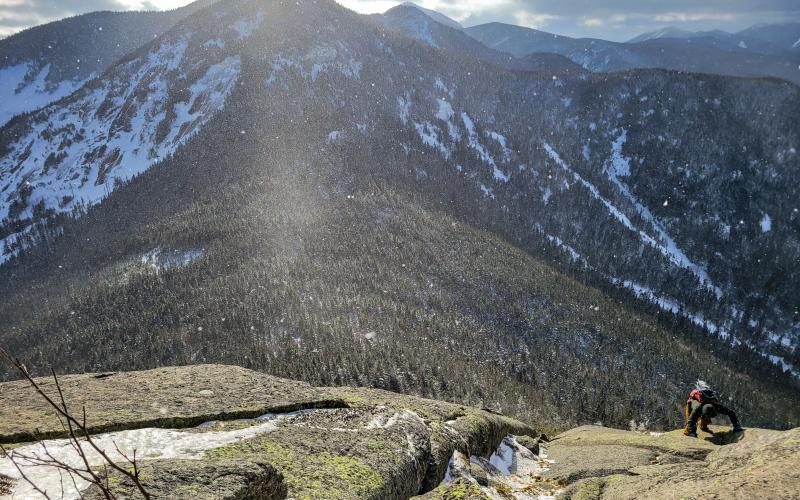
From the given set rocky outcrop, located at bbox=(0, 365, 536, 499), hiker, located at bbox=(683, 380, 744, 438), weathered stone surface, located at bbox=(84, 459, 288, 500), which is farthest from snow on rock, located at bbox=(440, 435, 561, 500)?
hiker, located at bbox=(683, 380, 744, 438)

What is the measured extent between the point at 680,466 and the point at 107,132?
208210 millimetres

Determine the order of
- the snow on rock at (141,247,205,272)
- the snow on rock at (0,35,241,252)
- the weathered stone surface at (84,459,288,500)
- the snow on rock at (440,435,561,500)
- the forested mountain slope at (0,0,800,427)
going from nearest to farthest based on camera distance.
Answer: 1. the weathered stone surface at (84,459,288,500)
2. the snow on rock at (440,435,561,500)
3. the forested mountain slope at (0,0,800,427)
4. the snow on rock at (141,247,205,272)
5. the snow on rock at (0,35,241,252)

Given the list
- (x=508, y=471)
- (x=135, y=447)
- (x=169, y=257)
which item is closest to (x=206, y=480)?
(x=135, y=447)

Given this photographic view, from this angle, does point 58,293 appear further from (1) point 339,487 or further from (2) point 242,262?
(1) point 339,487

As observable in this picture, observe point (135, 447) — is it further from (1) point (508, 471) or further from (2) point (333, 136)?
(2) point (333, 136)

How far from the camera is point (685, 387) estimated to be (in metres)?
119

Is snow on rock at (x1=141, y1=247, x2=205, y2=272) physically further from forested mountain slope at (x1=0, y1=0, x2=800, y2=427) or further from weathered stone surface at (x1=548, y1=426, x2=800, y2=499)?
weathered stone surface at (x1=548, y1=426, x2=800, y2=499)

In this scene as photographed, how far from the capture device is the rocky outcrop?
7.29 meters

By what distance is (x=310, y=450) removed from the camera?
968 centimetres

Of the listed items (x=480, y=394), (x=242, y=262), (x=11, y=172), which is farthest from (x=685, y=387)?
(x=11, y=172)

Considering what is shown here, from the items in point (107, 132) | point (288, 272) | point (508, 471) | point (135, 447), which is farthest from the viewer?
point (107, 132)

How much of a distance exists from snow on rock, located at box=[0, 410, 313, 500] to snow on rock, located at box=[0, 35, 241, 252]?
7116 inches

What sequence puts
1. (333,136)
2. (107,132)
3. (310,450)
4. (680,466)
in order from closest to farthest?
(310,450) < (680,466) < (107,132) < (333,136)

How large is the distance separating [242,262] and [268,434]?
390 ft
